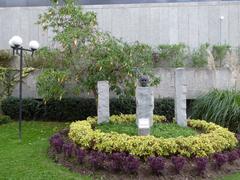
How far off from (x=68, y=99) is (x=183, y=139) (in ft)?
20.8

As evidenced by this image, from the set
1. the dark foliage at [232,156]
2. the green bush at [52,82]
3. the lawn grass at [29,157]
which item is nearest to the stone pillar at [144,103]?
the dark foliage at [232,156]

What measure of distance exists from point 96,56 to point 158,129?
2.85 m

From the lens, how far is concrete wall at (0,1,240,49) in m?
16.0

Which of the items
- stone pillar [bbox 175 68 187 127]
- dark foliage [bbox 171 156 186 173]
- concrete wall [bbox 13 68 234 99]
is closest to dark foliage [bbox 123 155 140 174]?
dark foliage [bbox 171 156 186 173]

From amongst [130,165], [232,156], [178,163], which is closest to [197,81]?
[232,156]

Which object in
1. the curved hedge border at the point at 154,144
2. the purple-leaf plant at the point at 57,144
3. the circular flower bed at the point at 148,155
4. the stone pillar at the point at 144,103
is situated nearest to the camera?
the circular flower bed at the point at 148,155

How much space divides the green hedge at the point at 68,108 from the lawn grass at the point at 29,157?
1.01 metres

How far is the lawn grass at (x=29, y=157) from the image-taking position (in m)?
7.95

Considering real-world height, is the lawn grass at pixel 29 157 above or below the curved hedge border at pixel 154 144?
below

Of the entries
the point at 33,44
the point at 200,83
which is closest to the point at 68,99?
the point at 33,44

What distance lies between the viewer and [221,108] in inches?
457

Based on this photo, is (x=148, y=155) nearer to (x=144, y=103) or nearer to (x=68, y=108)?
(x=144, y=103)

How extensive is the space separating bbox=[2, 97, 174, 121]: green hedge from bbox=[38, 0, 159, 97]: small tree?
1860mm

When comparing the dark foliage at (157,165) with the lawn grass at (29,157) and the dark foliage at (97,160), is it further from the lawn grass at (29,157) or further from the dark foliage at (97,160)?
the lawn grass at (29,157)
